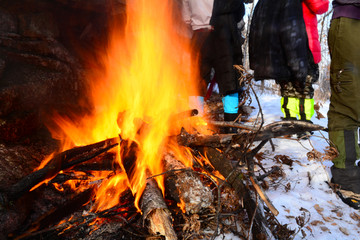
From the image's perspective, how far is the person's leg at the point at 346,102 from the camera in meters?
2.53

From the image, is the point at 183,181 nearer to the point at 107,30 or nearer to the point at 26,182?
the point at 26,182

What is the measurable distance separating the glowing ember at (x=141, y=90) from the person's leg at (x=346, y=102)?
1.89 metres

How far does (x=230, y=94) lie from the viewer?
403cm

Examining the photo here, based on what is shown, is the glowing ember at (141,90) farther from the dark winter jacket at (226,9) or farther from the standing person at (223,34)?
the dark winter jacket at (226,9)

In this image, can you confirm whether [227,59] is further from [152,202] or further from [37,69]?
[37,69]

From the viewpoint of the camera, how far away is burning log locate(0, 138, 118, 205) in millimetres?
1794

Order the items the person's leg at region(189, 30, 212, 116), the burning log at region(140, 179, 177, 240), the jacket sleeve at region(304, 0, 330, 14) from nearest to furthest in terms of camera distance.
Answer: the burning log at region(140, 179, 177, 240)
the jacket sleeve at region(304, 0, 330, 14)
the person's leg at region(189, 30, 212, 116)

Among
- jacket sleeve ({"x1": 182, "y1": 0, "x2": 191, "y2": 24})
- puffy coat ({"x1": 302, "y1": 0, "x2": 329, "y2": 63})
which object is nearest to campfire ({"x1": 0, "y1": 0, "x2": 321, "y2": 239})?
jacket sleeve ({"x1": 182, "y1": 0, "x2": 191, "y2": 24})

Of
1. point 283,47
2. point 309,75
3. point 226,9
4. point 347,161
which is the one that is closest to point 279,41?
point 283,47

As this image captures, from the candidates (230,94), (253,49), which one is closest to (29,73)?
(230,94)

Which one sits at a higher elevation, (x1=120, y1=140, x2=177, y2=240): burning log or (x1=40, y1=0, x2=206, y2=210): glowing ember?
(x1=40, y1=0, x2=206, y2=210): glowing ember

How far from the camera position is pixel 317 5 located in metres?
3.04

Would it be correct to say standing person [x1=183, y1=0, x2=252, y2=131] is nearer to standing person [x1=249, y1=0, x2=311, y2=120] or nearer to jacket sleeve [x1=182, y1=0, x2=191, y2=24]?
jacket sleeve [x1=182, y1=0, x2=191, y2=24]

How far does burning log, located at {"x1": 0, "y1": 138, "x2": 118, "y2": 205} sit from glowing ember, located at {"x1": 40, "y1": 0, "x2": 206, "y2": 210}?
273mm
